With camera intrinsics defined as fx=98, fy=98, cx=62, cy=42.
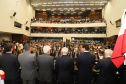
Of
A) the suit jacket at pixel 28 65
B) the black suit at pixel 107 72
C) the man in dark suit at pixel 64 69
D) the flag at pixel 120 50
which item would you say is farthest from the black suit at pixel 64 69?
the flag at pixel 120 50

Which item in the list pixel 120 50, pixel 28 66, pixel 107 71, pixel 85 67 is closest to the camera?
pixel 120 50

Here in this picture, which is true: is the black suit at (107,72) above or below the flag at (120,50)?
below

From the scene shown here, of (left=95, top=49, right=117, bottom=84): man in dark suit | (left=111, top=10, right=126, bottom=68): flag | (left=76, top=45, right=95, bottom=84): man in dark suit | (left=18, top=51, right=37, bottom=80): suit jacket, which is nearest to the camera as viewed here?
(left=111, top=10, right=126, bottom=68): flag

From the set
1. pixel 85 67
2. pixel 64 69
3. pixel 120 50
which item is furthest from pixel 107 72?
pixel 120 50

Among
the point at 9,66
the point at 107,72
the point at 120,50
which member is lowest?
the point at 107,72

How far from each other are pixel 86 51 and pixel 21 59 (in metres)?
1.92

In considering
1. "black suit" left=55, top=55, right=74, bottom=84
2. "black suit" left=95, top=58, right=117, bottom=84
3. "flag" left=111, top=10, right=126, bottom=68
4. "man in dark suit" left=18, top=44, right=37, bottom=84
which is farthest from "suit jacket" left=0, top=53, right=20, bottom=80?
"flag" left=111, top=10, right=126, bottom=68

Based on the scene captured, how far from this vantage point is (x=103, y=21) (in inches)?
852

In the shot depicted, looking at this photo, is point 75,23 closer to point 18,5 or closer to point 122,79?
point 18,5

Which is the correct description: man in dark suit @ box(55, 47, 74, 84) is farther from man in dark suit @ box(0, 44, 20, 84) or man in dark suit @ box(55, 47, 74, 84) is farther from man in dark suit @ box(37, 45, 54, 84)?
man in dark suit @ box(0, 44, 20, 84)

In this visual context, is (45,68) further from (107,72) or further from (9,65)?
(107,72)

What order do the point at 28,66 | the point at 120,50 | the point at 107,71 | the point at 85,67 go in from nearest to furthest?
the point at 120,50 → the point at 107,71 → the point at 28,66 → the point at 85,67

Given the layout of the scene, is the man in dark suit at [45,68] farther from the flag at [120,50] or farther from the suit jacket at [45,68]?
the flag at [120,50]

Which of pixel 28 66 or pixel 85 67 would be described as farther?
pixel 85 67
